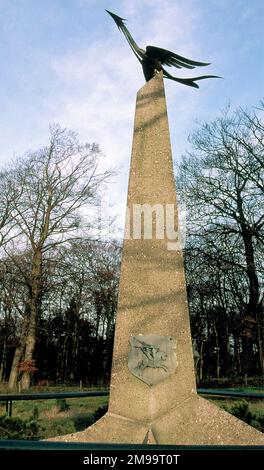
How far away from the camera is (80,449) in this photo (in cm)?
194

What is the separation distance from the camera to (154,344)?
4043 mm

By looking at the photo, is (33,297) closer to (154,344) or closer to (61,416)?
(61,416)

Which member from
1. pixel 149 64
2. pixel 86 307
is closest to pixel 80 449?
pixel 149 64

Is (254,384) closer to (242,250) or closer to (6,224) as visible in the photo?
(242,250)

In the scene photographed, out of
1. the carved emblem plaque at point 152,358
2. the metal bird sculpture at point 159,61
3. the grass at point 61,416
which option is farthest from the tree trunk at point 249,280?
the carved emblem plaque at point 152,358

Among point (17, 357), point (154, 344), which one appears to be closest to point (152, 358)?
point (154, 344)

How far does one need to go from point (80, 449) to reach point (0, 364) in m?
31.5

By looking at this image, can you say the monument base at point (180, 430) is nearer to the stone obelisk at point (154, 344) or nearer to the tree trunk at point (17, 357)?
the stone obelisk at point (154, 344)

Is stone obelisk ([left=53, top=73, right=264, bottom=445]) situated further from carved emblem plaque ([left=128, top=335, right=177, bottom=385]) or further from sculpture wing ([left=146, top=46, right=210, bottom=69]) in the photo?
sculpture wing ([left=146, top=46, right=210, bottom=69])

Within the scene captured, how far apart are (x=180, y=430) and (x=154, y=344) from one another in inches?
30.4

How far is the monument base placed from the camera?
368 centimetres

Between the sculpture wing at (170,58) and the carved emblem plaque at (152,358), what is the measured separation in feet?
10.9

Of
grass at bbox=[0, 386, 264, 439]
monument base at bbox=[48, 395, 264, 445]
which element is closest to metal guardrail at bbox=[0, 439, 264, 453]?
monument base at bbox=[48, 395, 264, 445]

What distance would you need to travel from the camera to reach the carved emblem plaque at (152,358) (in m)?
3.96
